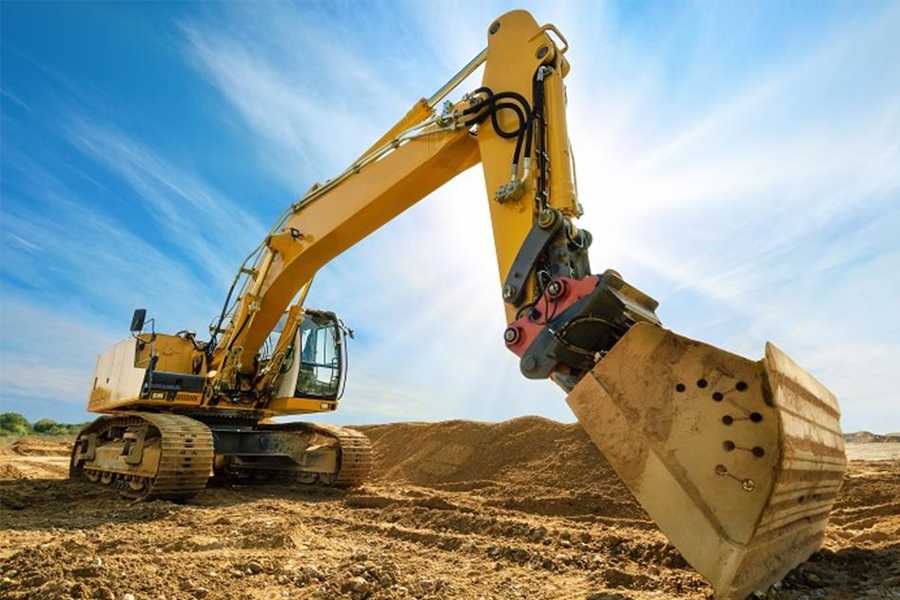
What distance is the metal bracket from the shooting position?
14.1 feet

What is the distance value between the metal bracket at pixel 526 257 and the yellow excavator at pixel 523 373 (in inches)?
0.7

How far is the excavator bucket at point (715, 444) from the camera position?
8.70 feet

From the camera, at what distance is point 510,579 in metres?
3.46

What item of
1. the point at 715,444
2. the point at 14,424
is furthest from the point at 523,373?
the point at 14,424

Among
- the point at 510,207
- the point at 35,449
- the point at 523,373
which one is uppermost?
the point at 510,207

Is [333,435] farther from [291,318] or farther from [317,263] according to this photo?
[317,263]

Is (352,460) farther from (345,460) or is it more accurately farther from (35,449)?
(35,449)

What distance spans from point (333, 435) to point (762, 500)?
7383 mm

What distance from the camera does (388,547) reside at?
14.6 ft

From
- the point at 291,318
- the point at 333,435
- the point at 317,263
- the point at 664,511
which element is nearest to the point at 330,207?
the point at 317,263

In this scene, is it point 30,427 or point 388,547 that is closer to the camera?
point 388,547

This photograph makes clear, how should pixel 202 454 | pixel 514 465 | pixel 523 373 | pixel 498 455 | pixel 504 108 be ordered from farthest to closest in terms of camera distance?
pixel 498 455 → pixel 514 465 → pixel 202 454 → pixel 504 108 → pixel 523 373

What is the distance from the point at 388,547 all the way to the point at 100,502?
5094 millimetres

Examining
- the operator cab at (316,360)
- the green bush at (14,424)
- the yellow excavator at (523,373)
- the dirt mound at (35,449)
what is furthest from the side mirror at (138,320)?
the green bush at (14,424)
